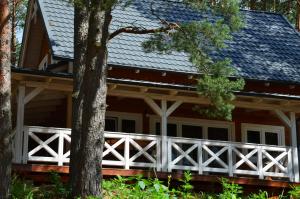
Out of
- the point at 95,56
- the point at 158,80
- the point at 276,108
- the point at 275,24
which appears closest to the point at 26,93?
the point at 95,56

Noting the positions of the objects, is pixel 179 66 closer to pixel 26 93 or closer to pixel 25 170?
pixel 26 93

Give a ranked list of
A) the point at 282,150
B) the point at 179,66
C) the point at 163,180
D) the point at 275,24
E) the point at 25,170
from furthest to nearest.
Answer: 1. the point at 275,24
2. the point at 179,66
3. the point at 282,150
4. the point at 163,180
5. the point at 25,170

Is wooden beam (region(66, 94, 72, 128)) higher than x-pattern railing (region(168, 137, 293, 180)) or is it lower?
higher

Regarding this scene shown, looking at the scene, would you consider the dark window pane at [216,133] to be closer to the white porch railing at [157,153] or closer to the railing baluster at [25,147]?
the white porch railing at [157,153]

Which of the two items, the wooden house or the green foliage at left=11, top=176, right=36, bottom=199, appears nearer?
the green foliage at left=11, top=176, right=36, bottom=199

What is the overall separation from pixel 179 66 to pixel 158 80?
2.54ft

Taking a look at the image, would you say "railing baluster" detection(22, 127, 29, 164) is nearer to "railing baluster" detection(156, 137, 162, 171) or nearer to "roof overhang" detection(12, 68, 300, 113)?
"roof overhang" detection(12, 68, 300, 113)

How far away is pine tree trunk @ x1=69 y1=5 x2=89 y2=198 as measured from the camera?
13094 millimetres

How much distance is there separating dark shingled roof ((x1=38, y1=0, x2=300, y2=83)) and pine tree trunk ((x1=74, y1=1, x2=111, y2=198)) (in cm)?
457

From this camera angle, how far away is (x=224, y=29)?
44.2 ft

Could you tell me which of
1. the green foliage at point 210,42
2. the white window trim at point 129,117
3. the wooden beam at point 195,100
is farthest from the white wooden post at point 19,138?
the white window trim at point 129,117

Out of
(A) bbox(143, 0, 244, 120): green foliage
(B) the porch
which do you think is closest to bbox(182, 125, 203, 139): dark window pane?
(B) the porch

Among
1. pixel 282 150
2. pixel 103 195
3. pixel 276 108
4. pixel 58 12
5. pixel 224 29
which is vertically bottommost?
pixel 103 195

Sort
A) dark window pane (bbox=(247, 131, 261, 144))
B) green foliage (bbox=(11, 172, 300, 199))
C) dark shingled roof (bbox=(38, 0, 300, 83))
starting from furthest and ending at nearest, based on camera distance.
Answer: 1. dark window pane (bbox=(247, 131, 261, 144))
2. dark shingled roof (bbox=(38, 0, 300, 83))
3. green foliage (bbox=(11, 172, 300, 199))
